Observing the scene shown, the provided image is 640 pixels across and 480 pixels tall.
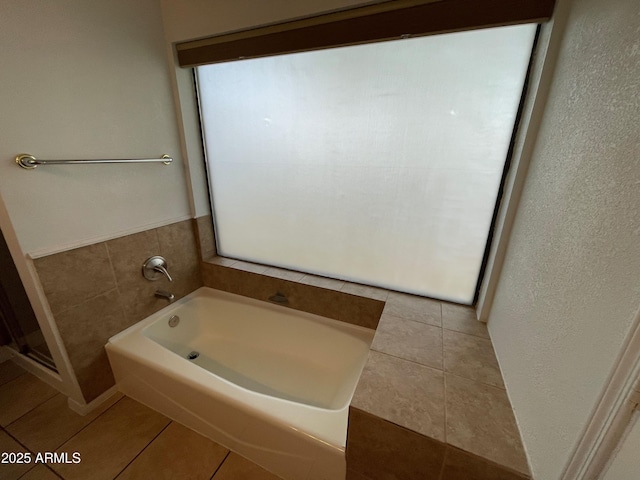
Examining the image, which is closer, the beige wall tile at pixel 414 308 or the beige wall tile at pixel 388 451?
the beige wall tile at pixel 388 451

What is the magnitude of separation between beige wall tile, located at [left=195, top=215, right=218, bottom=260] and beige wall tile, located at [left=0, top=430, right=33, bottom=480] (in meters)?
1.15

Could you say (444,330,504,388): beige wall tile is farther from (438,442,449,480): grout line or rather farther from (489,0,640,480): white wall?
(438,442,449,480): grout line

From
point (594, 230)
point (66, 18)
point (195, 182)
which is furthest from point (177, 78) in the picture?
point (594, 230)

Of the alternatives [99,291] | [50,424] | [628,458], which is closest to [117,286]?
[99,291]

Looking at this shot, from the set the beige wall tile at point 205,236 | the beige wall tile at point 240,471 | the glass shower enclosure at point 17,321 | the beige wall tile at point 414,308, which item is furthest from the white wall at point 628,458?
the glass shower enclosure at point 17,321

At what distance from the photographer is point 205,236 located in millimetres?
1714

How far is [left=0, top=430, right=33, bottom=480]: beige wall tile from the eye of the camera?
0.98 m

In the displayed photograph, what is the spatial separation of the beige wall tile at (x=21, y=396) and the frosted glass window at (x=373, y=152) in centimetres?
140

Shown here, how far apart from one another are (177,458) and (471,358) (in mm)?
1339

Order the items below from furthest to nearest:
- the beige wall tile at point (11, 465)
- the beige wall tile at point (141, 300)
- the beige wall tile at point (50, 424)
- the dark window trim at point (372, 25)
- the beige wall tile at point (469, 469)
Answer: the beige wall tile at point (141, 300)
the beige wall tile at point (50, 424)
the beige wall tile at point (11, 465)
the dark window trim at point (372, 25)
the beige wall tile at point (469, 469)

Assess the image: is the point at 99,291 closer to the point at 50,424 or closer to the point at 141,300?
the point at 141,300

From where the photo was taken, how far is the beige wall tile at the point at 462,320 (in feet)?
3.70

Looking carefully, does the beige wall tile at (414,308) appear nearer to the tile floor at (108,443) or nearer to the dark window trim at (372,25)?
the tile floor at (108,443)

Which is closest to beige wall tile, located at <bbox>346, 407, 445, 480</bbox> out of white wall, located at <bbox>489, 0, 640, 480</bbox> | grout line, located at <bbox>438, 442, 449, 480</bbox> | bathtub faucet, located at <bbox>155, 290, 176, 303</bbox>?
grout line, located at <bbox>438, 442, 449, 480</bbox>
